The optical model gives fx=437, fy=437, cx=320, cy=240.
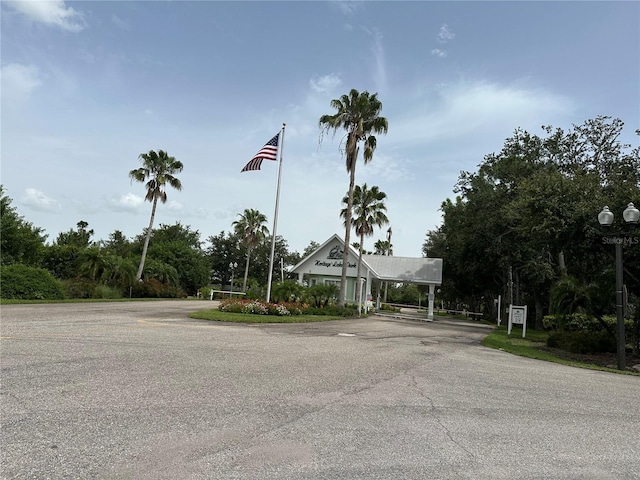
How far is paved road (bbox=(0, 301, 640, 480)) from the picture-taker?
3641 mm

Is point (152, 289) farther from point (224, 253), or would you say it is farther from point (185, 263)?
point (224, 253)

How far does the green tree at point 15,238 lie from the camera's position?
92.5ft

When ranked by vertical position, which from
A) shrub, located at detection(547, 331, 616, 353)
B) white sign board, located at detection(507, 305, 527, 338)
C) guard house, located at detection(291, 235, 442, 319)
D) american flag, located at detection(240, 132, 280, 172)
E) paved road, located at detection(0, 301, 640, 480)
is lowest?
paved road, located at detection(0, 301, 640, 480)

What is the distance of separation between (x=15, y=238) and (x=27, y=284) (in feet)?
27.8

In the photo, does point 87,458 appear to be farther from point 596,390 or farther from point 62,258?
point 62,258

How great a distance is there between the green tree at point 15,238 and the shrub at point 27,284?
6498 mm

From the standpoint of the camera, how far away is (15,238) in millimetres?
28891

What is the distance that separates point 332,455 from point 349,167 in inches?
964

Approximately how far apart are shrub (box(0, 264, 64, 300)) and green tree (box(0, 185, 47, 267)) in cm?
650

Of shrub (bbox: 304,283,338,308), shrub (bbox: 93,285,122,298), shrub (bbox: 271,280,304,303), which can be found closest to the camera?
shrub (bbox: 271,280,304,303)

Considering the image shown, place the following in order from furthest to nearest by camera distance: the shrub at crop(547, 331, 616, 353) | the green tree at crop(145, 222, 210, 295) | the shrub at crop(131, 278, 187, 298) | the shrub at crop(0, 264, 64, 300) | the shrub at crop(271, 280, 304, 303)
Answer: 1. the green tree at crop(145, 222, 210, 295)
2. the shrub at crop(131, 278, 187, 298)
3. the shrub at crop(271, 280, 304, 303)
4. the shrub at crop(0, 264, 64, 300)
5. the shrub at crop(547, 331, 616, 353)

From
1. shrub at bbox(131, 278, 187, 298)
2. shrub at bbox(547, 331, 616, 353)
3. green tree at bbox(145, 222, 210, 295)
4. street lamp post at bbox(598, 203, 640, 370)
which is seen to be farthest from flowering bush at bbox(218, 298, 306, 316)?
green tree at bbox(145, 222, 210, 295)

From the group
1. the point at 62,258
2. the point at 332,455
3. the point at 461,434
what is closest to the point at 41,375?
the point at 332,455

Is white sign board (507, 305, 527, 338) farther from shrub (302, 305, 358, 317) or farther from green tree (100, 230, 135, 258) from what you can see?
green tree (100, 230, 135, 258)
